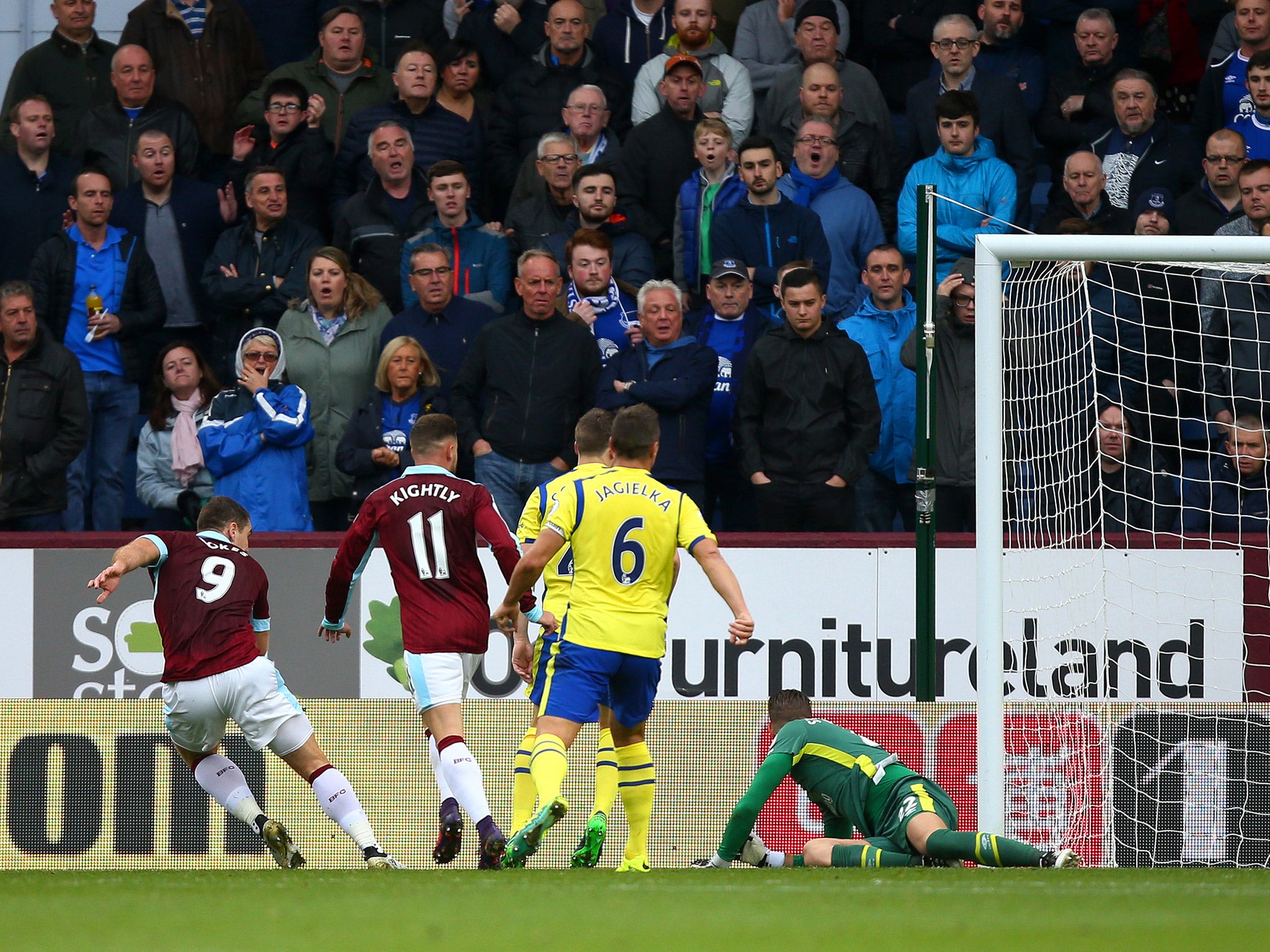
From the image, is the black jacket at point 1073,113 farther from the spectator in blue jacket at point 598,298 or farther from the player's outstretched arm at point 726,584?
the player's outstretched arm at point 726,584

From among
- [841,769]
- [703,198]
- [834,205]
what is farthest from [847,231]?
[841,769]

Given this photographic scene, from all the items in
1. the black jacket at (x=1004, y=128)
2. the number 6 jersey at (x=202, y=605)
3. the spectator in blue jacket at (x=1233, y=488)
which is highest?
the black jacket at (x=1004, y=128)

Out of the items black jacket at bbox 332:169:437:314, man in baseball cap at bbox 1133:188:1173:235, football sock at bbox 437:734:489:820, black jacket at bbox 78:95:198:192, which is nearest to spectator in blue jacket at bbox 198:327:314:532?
black jacket at bbox 332:169:437:314

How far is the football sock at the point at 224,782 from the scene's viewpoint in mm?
7305

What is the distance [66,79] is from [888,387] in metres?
6.02

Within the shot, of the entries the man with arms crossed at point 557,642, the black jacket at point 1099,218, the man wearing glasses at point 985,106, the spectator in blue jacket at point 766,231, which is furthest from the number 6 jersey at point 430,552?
the man wearing glasses at point 985,106

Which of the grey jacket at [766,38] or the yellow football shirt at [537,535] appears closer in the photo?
the yellow football shirt at [537,535]

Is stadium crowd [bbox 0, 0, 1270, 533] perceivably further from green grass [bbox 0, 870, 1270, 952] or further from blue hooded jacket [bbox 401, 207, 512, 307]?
green grass [bbox 0, 870, 1270, 952]

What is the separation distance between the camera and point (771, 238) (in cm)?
1027

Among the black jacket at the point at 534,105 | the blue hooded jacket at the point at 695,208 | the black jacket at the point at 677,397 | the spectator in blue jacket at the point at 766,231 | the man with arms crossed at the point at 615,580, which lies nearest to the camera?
the man with arms crossed at the point at 615,580

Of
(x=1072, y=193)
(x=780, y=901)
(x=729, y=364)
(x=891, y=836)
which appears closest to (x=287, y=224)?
(x=729, y=364)

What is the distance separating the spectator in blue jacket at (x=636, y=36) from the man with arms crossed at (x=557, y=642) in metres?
4.56

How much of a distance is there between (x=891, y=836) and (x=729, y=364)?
356cm

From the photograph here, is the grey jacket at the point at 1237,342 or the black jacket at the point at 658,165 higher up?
the black jacket at the point at 658,165
